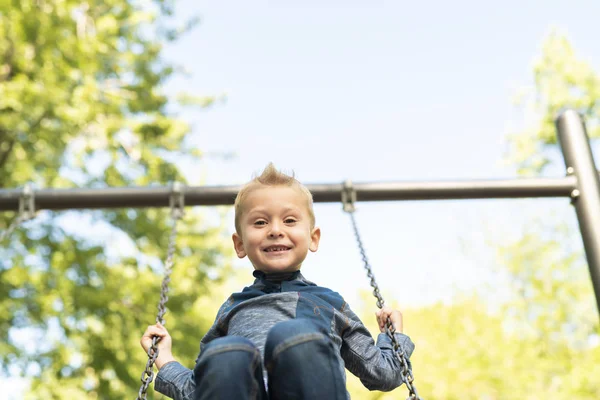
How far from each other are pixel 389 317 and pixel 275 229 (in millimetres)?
494

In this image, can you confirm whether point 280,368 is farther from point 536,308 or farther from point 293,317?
point 536,308

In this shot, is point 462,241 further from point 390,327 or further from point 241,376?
point 241,376

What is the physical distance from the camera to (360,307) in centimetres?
1499

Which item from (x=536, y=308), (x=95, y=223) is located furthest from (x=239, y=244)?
(x=536, y=308)

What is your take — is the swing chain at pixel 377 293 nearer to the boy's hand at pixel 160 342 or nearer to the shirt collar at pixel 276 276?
the shirt collar at pixel 276 276

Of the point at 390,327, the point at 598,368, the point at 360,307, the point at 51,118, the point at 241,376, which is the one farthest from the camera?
the point at 360,307

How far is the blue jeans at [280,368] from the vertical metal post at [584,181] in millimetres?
2349

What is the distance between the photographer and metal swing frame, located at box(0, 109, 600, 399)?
3510 millimetres

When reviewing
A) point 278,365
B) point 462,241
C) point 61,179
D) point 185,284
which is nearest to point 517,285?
point 462,241

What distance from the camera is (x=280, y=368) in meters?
1.35

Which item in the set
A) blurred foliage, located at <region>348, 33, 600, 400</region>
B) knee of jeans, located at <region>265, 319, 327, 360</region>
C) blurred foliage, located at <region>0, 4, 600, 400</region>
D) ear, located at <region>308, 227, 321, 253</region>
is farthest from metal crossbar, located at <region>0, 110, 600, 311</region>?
blurred foliage, located at <region>348, 33, 600, 400</region>

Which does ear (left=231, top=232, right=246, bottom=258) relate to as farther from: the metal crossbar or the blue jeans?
the metal crossbar

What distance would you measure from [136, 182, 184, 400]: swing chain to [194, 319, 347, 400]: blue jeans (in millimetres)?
412

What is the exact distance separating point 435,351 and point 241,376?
1113 centimetres
